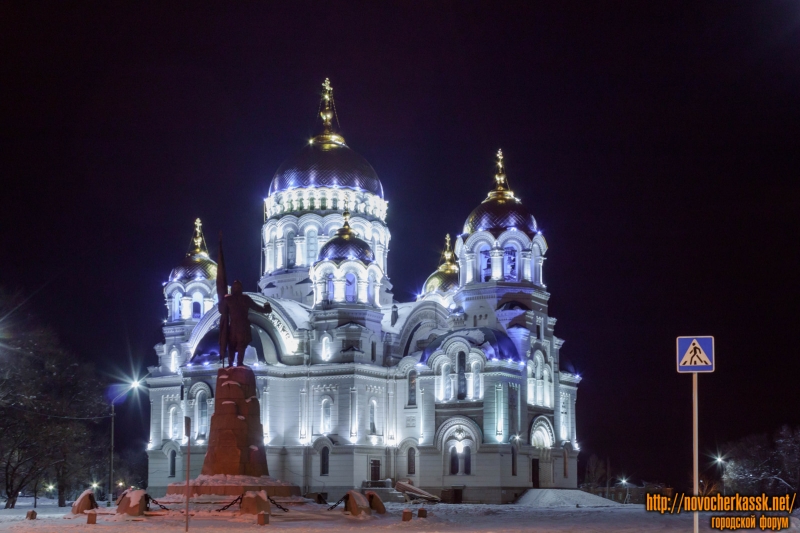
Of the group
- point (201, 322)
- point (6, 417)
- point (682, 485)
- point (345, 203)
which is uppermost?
point (345, 203)

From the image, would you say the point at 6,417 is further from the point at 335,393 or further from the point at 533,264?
the point at 533,264

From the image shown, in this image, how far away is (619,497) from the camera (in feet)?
166

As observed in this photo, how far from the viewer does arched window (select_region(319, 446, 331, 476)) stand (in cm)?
4710

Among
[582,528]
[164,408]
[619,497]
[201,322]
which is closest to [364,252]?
[201,322]

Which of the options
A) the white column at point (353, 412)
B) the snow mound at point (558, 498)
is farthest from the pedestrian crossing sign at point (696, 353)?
the white column at point (353, 412)

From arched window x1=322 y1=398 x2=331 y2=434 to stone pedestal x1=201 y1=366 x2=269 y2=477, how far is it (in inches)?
629

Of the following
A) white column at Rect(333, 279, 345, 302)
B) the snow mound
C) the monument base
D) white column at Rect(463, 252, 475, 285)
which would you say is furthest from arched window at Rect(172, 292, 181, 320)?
the monument base

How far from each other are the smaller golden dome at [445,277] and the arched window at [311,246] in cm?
633

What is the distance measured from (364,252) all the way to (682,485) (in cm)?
2760

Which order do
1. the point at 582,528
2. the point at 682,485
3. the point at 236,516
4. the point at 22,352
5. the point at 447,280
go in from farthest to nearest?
1. the point at 682,485
2. the point at 447,280
3. the point at 22,352
4. the point at 236,516
5. the point at 582,528

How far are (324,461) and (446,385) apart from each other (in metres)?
6.21

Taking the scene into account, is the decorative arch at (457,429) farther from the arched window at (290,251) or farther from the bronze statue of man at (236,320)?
the bronze statue of man at (236,320)

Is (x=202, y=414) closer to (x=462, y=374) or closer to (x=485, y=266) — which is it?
(x=462, y=374)

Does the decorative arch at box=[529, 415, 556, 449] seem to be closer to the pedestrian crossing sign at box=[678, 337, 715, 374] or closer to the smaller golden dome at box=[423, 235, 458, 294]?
the smaller golden dome at box=[423, 235, 458, 294]
